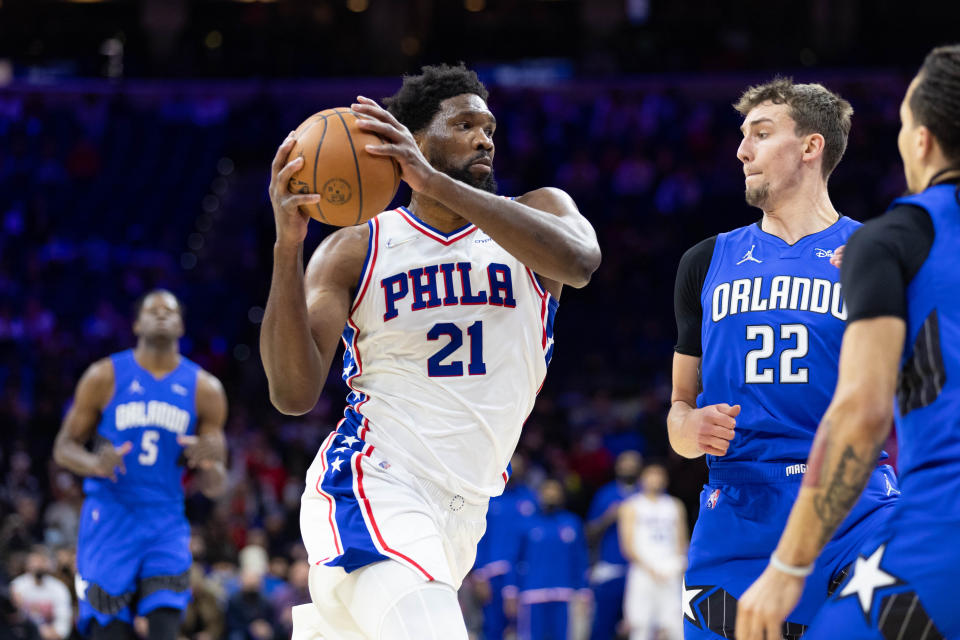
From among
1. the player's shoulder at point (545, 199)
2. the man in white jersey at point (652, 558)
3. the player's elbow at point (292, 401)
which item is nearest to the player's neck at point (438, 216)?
the player's shoulder at point (545, 199)

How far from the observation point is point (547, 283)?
14.5 feet

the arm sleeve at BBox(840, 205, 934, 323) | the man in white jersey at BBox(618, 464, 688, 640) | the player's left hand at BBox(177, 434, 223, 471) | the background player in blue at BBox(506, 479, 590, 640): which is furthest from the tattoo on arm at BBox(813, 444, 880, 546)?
the background player in blue at BBox(506, 479, 590, 640)

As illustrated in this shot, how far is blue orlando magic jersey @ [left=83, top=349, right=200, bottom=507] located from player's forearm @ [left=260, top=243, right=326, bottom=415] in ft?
12.1

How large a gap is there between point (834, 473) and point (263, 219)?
66.7ft

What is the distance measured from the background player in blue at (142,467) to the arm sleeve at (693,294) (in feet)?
13.3

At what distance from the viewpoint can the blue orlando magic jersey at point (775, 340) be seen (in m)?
3.90

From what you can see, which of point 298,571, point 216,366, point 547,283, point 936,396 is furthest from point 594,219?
point 936,396

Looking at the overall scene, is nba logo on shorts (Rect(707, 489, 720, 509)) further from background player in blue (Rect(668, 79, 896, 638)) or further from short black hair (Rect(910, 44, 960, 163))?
short black hair (Rect(910, 44, 960, 163))

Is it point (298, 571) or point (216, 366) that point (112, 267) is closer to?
point (216, 366)

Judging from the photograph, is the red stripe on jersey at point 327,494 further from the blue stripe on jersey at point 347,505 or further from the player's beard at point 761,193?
the player's beard at point 761,193

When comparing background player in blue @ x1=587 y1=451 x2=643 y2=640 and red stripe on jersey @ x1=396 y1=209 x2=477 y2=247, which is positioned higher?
red stripe on jersey @ x1=396 y1=209 x2=477 y2=247

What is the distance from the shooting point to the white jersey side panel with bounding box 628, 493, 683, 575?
42.7ft

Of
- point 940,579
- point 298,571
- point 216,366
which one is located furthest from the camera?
point 216,366

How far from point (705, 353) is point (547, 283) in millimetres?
663
